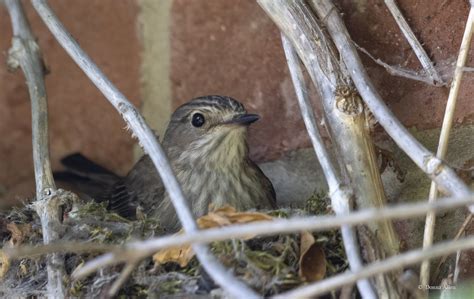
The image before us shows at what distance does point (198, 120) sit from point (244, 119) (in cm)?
36

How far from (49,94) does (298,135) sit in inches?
49.8

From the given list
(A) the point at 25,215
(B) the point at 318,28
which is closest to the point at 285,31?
(B) the point at 318,28

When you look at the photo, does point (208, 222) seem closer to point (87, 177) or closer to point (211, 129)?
point (211, 129)

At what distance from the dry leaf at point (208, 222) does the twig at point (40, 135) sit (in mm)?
305

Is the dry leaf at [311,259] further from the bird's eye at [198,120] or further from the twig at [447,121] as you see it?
the bird's eye at [198,120]

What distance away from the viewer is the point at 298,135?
11.0ft

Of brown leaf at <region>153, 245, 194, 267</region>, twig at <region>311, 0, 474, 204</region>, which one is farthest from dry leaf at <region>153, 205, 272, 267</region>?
twig at <region>311, 0, 474, 204</region>

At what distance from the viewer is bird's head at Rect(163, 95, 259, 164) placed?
11.3ft

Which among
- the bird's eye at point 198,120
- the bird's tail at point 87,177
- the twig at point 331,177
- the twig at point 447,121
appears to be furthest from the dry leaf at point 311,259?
the bird's tail at point 87,177

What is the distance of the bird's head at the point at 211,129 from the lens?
3430 millimetres

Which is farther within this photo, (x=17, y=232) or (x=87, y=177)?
(x=87, y=177)

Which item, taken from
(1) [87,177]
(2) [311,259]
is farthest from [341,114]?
(1) [87,177]

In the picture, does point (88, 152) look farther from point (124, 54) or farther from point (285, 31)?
point (285, 31)

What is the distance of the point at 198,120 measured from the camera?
11.9 ft
